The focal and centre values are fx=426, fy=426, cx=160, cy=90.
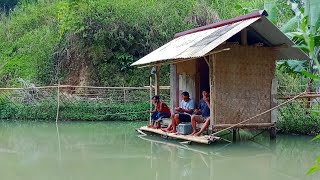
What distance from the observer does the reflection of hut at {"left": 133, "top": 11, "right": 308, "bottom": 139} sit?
7.93m

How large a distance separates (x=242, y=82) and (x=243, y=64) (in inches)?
13.7

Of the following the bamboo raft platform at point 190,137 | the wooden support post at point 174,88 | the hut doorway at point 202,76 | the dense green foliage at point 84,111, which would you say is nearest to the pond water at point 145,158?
the bamboo raft platform at point 190,137

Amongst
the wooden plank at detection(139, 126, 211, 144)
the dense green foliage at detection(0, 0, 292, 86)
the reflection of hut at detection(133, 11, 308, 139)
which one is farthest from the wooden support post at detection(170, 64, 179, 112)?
the dense green foliage at detection(0, 0, 292, 86)

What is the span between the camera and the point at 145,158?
23.5 ft

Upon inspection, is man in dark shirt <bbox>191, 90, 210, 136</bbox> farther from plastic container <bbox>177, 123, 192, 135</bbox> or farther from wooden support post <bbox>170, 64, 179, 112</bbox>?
wooden support post <bbox>170, 64, 179, 112</bbox>

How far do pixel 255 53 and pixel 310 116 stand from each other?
198 centimetres

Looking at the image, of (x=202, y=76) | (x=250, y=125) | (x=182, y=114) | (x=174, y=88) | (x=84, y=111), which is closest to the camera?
(x=250, y=125)

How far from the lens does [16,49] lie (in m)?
19.1

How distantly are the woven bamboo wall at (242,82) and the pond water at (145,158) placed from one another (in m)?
0.63

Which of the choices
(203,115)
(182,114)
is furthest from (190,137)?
(182,114)

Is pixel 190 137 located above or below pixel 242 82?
below

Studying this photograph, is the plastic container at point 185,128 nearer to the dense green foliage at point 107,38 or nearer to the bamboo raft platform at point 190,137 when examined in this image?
the bamboo raft platform at point 190,137

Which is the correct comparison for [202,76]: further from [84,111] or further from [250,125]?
[84,111]

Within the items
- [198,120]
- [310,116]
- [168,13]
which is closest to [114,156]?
[198,120]
